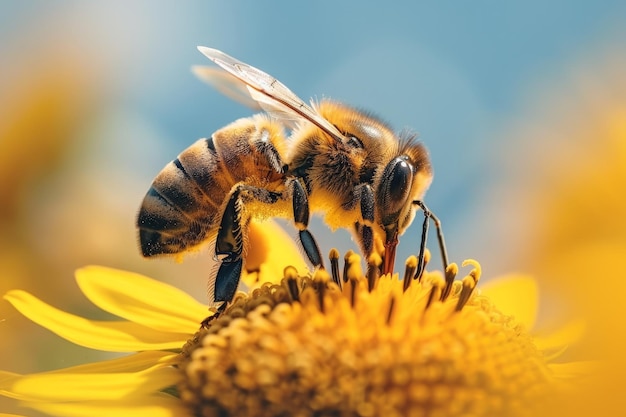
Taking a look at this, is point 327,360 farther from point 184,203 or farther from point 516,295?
point 516,295

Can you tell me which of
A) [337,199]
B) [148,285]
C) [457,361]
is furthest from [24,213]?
[457,361]

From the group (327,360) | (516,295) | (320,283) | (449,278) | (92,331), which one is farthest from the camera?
(516,295)

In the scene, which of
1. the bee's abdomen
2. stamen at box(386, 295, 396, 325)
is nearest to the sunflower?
stamen at box(386, 295, 396, 325)

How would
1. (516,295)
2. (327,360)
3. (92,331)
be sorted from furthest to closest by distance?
(516,295) → (92,331) → (327,360)

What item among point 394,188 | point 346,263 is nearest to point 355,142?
point 394,188

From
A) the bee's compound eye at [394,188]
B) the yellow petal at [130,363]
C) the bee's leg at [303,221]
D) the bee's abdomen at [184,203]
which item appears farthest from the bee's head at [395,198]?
the yellow petal at [130,363]

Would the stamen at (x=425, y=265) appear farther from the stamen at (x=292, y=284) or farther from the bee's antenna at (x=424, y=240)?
the stamen at (x=292, y=284)
